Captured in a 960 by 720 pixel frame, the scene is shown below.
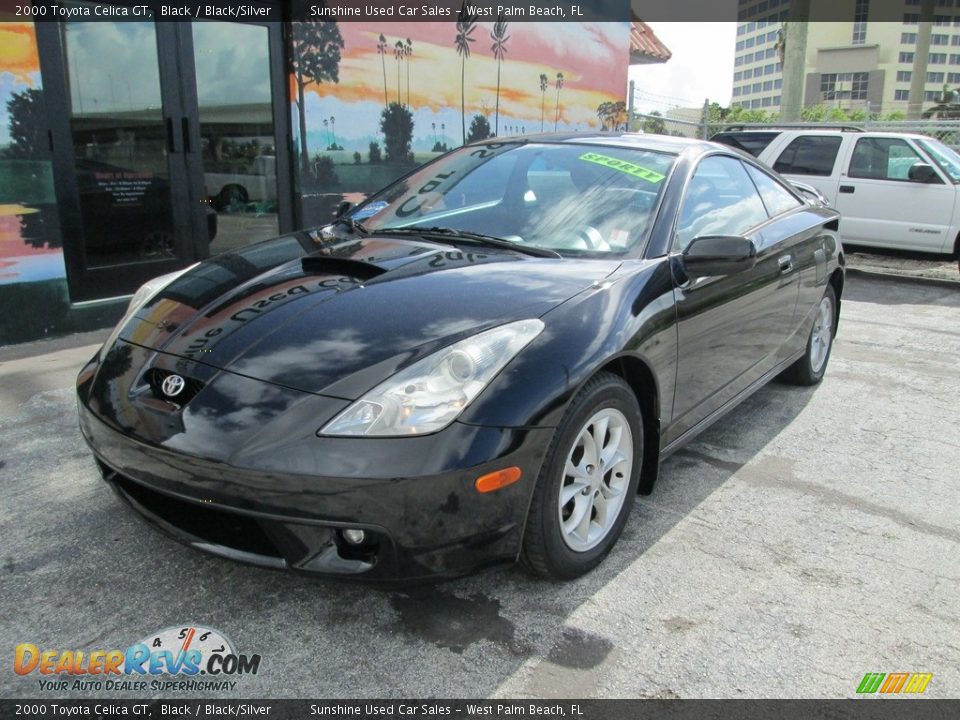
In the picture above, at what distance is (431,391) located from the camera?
220 cm

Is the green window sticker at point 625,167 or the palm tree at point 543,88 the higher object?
the palm tree at point 543,88

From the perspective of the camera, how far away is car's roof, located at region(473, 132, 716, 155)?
3623 mm

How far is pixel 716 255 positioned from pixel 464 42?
706cm

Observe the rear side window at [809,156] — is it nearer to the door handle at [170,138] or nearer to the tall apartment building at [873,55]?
the door handle at [170,138]

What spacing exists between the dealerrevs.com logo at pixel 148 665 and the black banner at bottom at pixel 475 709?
0.07 meters

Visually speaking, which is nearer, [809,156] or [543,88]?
[809,156]

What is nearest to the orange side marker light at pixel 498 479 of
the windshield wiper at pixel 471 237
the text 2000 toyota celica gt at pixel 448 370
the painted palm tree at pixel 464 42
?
the text 2000 toyota celica gt at pixel 448 370

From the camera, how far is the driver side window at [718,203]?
3.33 metres

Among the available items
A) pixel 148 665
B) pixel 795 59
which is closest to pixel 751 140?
pixel 148 665

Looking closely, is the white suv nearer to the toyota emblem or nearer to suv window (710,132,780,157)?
suv window (710,132,780,157)

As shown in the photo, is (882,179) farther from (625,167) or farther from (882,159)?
(625,167)

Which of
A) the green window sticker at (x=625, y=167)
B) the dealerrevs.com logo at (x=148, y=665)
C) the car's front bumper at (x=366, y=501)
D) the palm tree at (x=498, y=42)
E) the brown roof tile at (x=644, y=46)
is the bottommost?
the dealerrevs.com logo at (x=148, y=665)

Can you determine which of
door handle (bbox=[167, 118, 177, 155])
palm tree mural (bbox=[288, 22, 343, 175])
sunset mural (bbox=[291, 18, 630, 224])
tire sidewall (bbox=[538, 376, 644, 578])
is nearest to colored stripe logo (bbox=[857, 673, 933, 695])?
tire sidewall (bbox=[538, 376, 644, 578])

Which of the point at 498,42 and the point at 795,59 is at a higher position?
the point at 795,59
